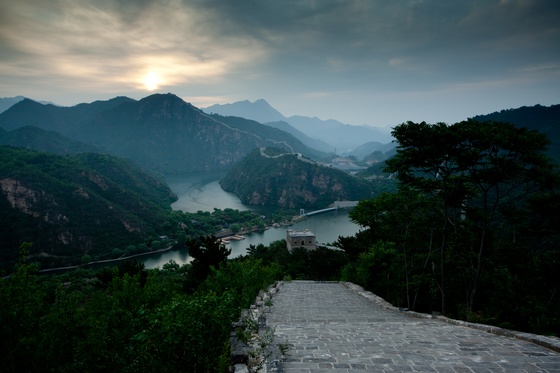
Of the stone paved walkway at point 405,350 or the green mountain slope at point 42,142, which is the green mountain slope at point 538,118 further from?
the green mountain slope at point 42,142

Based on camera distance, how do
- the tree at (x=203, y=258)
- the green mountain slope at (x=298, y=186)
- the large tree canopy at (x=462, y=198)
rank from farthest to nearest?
Result: 1. the green mountain slope at (x=298, y=186)
2. the tree at (x=203, y=258)
3. the large tree canopy at (x=462, y=198)

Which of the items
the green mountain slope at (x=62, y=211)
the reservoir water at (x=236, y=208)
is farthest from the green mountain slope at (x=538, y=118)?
the green mountain slope at (x=62, y=211)

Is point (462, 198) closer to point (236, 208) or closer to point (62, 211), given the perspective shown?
point (62, 211)

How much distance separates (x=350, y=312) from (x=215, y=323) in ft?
23.8

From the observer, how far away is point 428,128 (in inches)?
475

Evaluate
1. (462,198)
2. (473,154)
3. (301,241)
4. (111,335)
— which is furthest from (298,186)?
(111,335)

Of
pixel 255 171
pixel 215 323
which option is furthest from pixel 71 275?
pixel 255 171

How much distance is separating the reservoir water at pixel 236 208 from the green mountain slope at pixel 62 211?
1388 centimetres

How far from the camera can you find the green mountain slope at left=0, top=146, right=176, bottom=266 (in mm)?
61469

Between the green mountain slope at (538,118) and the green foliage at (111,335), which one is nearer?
the green foliage at (111,335)

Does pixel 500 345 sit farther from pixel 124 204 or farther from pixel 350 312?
pixel 124 204

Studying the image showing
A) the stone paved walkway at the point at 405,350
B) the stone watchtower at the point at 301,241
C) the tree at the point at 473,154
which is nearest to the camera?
Answer: the stone paved walkway at the point at 405,350

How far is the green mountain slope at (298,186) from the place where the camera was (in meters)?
131

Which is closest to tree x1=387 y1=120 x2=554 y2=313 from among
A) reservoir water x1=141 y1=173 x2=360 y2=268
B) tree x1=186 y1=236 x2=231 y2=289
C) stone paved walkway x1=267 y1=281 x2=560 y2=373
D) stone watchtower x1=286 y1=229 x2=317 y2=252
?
stone paved walkway x1=267 y1=281 x2=560 y2=373
